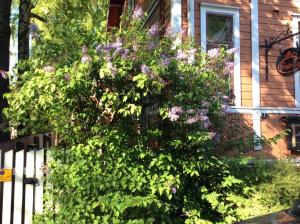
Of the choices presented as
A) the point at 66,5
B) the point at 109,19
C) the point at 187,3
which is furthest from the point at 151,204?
the point at 66,5

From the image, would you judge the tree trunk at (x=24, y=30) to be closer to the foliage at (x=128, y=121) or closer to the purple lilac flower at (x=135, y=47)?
the foliage at (x=128, y=121)

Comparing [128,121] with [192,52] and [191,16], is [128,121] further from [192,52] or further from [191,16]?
[191,16]

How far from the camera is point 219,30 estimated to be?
964 cm

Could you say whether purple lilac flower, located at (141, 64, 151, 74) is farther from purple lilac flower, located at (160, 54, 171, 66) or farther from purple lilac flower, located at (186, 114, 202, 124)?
purple lilac flower, located at (186, 114, 202, 124)

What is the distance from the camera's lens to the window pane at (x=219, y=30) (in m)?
9.52

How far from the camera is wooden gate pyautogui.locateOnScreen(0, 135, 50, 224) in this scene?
679cm

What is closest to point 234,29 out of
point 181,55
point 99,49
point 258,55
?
point 258,55

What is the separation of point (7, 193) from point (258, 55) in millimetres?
5492

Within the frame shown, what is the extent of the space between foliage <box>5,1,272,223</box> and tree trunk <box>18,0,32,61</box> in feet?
18.0

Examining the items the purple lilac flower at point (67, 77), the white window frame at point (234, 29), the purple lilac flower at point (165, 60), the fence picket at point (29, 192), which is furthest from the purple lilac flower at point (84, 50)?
the white window frame at point (234, 29)

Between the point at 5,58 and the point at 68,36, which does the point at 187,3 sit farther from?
the point at 5,58

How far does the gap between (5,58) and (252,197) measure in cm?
624

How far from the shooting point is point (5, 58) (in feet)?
34.5

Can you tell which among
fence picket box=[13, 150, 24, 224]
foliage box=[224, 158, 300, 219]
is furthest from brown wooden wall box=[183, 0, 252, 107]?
fence picket box=[13, 150, 24, 224]
